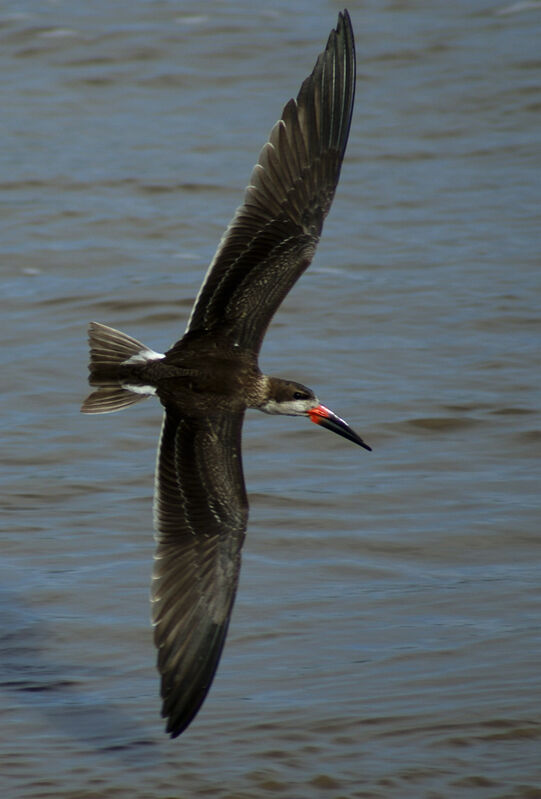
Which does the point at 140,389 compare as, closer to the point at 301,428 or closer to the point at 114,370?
the point at 114,370

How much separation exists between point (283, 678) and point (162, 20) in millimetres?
10800

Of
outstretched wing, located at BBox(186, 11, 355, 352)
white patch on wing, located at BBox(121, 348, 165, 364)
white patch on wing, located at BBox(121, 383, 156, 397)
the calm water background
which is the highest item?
outstretched wing, located at BBox(186, 11, 355, 352)

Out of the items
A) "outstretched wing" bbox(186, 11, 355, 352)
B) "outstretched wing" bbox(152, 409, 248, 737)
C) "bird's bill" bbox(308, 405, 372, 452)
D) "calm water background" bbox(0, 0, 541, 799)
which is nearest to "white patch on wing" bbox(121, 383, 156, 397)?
"outstretched wing" bbox(152, 409, 248, 737)

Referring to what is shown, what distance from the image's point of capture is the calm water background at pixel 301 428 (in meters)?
5.07

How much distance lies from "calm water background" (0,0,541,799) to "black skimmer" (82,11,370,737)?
0.70 metres

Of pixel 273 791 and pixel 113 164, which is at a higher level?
pixel 113 164

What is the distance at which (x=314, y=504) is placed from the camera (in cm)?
677

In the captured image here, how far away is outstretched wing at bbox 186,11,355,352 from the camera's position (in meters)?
5.77

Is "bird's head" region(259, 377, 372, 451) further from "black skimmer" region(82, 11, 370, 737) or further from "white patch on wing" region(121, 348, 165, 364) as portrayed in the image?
"white patch on wing" region(121, 348, 165, 364)

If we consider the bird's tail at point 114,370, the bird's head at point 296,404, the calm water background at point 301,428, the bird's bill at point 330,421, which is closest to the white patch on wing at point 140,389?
the bird's tail at point 114,370

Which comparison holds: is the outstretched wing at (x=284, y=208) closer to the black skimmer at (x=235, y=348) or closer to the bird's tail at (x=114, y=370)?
the black skimmer at (x=235, y=348)

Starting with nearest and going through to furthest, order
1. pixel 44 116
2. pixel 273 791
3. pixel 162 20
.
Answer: pixel 273 791
pixel 44 116
pixel 162 20

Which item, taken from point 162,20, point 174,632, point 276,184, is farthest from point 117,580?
point 162,20

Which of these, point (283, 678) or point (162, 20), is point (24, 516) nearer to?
point (283, 678)
